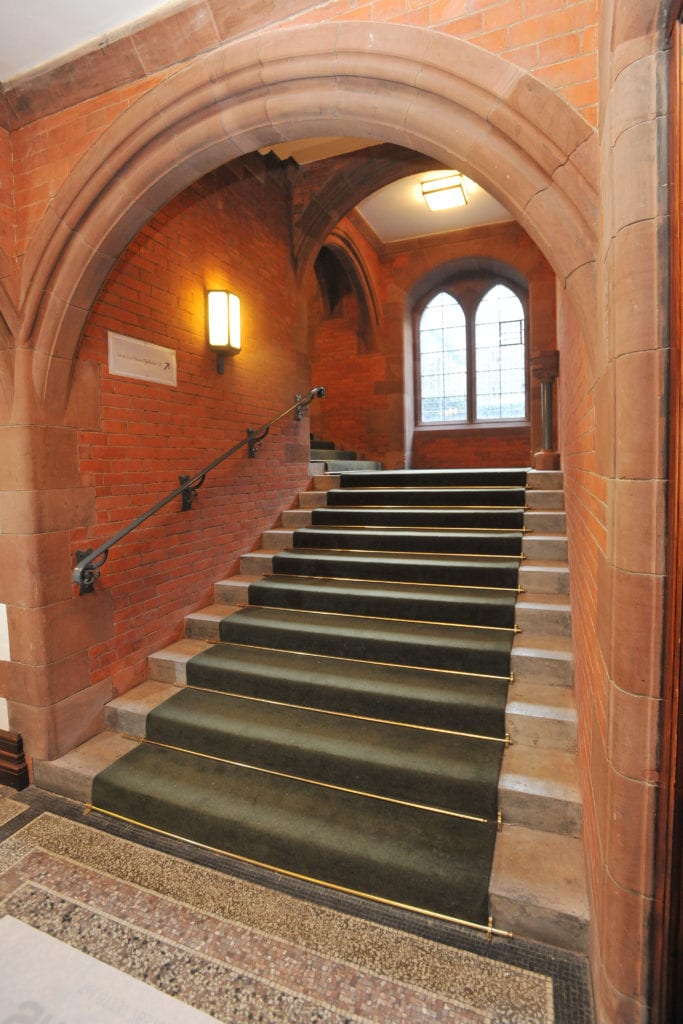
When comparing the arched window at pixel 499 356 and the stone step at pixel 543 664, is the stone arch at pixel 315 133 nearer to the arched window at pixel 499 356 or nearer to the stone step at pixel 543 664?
the stone step at pixel 543 664

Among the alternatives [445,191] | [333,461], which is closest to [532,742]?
[333,461]

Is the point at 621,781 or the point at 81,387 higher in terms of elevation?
the point at 81,387

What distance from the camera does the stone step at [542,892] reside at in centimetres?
164

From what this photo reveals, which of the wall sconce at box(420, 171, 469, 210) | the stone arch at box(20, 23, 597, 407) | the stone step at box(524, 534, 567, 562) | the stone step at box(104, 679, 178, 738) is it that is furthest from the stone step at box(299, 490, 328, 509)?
the wall sconce at box(420, 171, 469, 210)

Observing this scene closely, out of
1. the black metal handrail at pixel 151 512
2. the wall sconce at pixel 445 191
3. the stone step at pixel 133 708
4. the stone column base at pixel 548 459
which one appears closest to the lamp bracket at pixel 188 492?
the black metal handrail at pixel 151 512

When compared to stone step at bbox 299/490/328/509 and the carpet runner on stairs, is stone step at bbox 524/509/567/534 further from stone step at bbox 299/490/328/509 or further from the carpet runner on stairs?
stone step at bbox 299/490/328/509

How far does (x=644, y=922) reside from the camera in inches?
48.0

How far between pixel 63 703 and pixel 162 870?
104 centimetres

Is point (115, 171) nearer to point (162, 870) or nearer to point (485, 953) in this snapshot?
point (162, 870)

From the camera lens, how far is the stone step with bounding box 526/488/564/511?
3.96 meters

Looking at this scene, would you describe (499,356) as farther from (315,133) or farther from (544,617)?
(315,133)

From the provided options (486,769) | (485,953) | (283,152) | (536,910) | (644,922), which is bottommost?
(485,953)

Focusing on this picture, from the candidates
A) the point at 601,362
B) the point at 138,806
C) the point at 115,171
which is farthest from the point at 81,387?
the point at 601,362

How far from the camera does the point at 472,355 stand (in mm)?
7840
